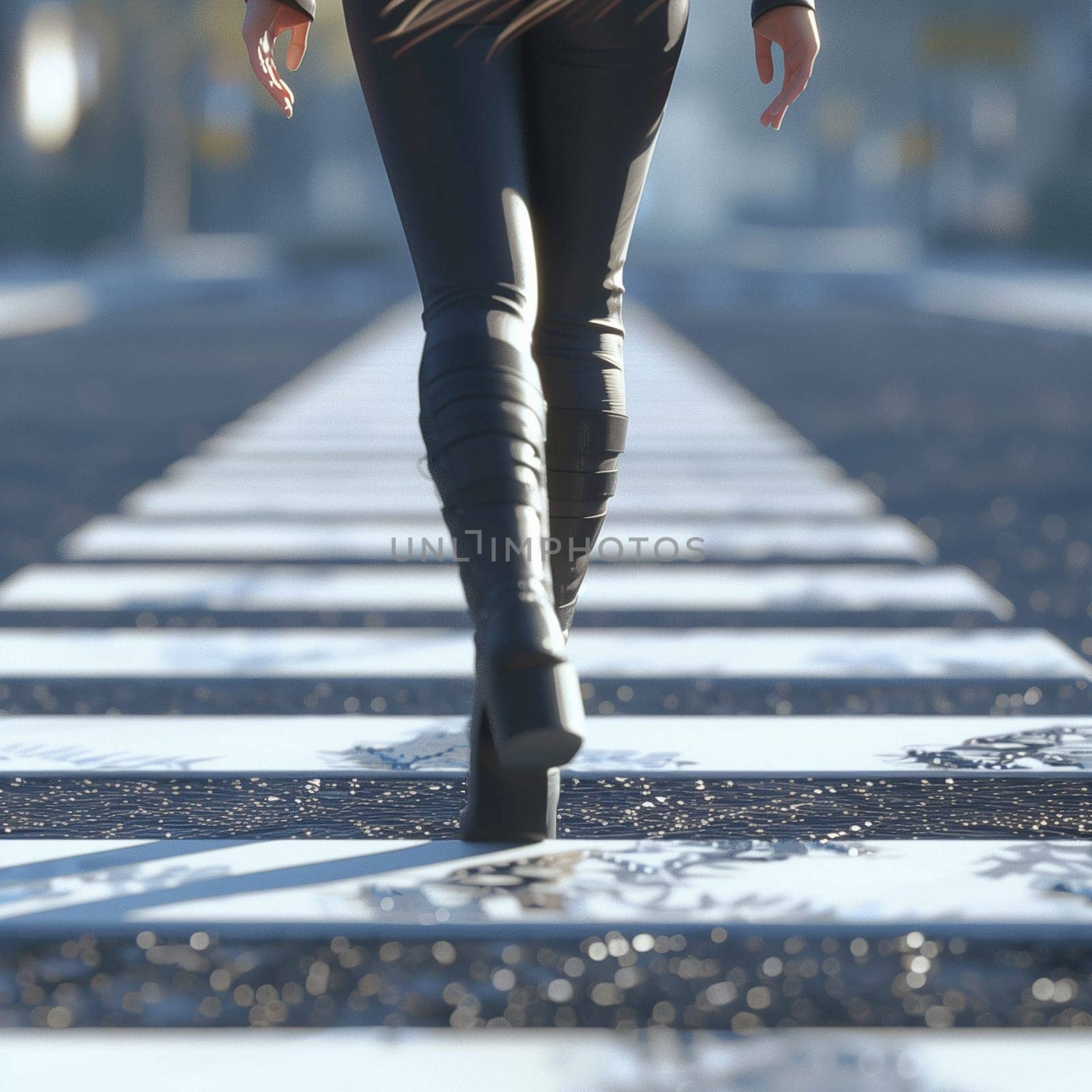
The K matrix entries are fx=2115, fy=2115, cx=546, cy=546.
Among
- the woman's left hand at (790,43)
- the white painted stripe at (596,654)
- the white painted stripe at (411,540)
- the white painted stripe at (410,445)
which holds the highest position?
the woman's left hand at (790,43)

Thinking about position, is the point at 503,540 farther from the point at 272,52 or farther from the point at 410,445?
the point at 410,445

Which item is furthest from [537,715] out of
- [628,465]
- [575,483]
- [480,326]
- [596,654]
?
[628,465]

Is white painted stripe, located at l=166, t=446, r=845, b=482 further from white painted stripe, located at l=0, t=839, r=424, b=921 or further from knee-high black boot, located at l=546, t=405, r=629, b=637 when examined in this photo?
white painted stripe, located at l=0, t=839, r=424, b=921

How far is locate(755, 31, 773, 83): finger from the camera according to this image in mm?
2869

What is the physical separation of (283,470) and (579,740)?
19.0 ft

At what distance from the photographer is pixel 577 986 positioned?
2104 mm

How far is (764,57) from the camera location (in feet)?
9.59

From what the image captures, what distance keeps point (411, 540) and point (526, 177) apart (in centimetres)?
363

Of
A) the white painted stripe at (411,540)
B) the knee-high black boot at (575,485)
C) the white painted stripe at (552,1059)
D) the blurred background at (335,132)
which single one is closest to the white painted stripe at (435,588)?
the white painted stripe at (411,540)

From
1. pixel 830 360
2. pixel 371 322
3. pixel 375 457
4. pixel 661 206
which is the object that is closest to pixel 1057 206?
pixel 371 322

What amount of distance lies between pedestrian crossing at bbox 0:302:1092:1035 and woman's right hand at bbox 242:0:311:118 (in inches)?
38.3

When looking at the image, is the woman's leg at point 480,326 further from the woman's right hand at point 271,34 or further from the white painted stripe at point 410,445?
the white painted stripe at point 410,445

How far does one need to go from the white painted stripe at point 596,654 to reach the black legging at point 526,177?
142cm

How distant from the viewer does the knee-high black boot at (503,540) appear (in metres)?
2.34
